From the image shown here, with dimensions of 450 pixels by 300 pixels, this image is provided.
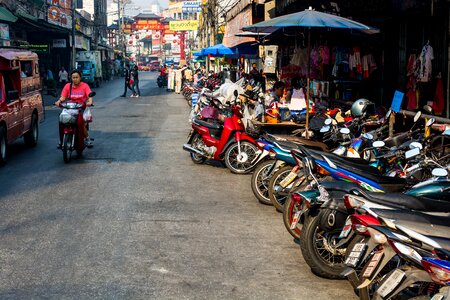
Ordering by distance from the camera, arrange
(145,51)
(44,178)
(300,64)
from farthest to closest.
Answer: (145,51)
(300,64)
(44,178)

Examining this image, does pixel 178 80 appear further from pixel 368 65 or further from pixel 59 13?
pixel 368 65

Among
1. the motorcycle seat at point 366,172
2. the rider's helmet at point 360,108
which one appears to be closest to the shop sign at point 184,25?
the rider's helmet at point 360,108

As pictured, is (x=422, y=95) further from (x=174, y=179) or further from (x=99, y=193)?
(x=99, y=193)

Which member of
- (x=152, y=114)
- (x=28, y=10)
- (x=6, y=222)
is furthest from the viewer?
(x=28, y=10)

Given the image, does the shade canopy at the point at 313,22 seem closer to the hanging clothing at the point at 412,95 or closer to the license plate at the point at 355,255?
the hanging clothing at the point at 412,95

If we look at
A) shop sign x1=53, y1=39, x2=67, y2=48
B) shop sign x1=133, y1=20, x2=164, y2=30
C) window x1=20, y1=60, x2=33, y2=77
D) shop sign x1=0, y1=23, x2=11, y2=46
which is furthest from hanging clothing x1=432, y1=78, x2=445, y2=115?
shop sign x1=133, y1=20, x2=164, y2=30

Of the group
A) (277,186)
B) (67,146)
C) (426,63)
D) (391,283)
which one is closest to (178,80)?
(67,146)

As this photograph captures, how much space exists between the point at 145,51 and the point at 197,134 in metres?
148

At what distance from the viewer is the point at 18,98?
43.9 ft

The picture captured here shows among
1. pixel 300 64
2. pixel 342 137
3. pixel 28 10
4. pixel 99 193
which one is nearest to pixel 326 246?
pixel 342 137

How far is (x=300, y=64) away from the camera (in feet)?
47.5

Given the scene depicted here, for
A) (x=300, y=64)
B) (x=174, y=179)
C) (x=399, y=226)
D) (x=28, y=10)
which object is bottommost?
(x=174, y=179)

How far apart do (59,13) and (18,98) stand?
33.0 m

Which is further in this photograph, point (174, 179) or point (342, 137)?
point (174, 179)
